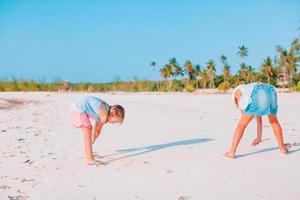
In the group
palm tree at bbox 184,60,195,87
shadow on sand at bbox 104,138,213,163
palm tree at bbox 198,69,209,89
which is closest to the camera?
shadow on sand at bbox 104,138,213,163

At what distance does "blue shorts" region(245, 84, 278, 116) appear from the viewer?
6867 mm

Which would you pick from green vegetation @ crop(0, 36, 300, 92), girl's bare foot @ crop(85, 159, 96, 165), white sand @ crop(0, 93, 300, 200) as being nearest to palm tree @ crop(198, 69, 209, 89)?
green vegetation @ crop(0, 36, 300, 92)

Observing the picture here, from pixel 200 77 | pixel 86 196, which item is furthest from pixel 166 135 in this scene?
pixel 200 77

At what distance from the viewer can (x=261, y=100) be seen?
6891 mm

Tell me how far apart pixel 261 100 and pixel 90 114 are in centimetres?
254

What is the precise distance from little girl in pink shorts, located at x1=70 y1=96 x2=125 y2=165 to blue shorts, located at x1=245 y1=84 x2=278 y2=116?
190 cm

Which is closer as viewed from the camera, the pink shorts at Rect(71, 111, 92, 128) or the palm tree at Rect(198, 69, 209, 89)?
the pink shorts at Rect(71, 111, 92, 128)

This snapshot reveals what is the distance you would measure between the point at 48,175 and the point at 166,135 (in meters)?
4.23

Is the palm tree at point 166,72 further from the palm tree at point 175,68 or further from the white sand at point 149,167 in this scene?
the white sand at point 149,167

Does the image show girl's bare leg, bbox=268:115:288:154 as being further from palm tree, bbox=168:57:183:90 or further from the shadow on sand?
palm tree, bbox=168:57:183:90

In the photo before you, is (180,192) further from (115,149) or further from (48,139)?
(48,139)

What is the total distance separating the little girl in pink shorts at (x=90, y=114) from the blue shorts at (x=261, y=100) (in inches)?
74.8

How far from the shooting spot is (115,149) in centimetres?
816

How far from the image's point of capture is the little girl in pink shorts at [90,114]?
6.73m
